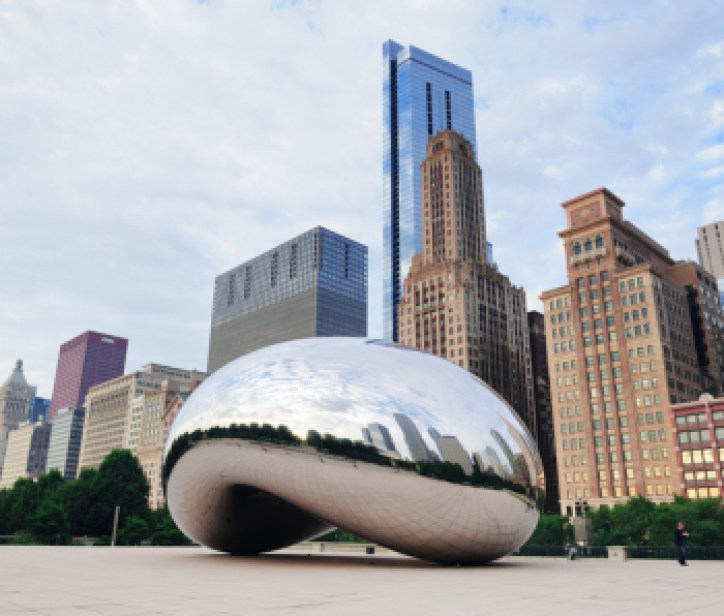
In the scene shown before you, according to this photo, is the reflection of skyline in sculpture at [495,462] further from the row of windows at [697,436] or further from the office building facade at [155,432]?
the office building facade at [155,432]

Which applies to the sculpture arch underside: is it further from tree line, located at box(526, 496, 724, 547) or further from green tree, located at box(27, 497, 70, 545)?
tree line, located at box(526, 496, 724, 547)

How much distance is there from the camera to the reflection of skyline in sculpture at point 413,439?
1356cm

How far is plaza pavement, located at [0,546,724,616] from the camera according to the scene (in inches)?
321

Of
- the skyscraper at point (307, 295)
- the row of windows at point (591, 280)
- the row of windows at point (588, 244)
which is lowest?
the row of windows at point (591, 280)

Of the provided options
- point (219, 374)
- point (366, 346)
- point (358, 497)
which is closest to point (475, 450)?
point (358, 497)

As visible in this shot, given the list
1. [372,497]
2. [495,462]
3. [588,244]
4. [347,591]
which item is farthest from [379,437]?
[588,244]

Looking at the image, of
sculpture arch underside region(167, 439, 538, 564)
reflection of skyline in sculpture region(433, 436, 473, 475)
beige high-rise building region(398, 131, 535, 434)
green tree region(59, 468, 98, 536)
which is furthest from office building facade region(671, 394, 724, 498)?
reflection of skyline in sculpture region(433, 436, 473, 475)

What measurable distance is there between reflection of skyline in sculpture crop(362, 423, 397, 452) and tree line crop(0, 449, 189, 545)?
37.9 metres

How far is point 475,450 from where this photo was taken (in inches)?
549

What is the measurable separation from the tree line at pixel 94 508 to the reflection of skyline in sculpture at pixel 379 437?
3790cm

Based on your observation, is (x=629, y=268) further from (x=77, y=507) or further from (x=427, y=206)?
(x=77, y=507)

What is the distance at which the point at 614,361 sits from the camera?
97.6 meters

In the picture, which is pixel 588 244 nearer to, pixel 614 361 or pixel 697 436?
pixel 614 361

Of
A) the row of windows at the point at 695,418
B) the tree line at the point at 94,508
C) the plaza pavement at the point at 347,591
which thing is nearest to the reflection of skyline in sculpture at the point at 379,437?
the plaza pavement at the point at 347,591
